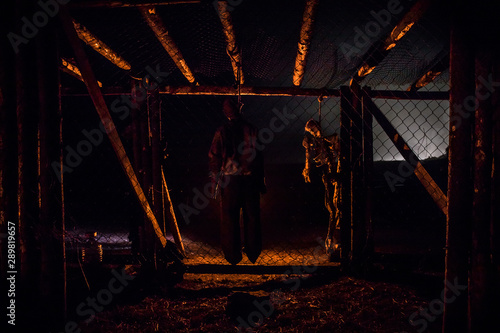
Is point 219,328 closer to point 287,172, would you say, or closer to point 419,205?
point 287,172

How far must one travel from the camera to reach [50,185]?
2.29 meters

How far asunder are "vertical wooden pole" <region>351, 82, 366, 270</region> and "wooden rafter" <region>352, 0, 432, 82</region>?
349 mm

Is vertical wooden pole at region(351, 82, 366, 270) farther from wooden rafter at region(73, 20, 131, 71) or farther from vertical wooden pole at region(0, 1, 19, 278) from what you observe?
vertical wooden pole at region(0, 1, 19, 278)

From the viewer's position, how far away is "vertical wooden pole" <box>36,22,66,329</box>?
7.41ft

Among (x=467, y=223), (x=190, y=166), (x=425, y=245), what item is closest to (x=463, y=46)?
(x=467, y=223)

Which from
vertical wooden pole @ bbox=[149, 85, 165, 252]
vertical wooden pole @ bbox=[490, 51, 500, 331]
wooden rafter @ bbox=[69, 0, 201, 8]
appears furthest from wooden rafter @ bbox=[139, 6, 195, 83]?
vertical wooden pole @ bbox=[490, 51, 500, 331]

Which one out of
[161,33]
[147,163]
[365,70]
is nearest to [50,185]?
[147,163]

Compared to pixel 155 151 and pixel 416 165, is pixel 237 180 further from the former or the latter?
pixel 416 165

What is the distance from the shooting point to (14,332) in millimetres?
2295

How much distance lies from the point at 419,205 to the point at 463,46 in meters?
10.2

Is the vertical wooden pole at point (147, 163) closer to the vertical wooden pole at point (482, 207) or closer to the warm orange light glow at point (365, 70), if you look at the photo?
the warm orange light glow at point (365, 70)

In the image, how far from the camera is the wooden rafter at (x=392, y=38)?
2.70 metres

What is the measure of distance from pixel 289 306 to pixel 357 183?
6.60ft

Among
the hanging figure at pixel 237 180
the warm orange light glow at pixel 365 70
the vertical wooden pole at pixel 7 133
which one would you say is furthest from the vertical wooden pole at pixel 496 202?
the vertical wooden pole at pixel 7 133
